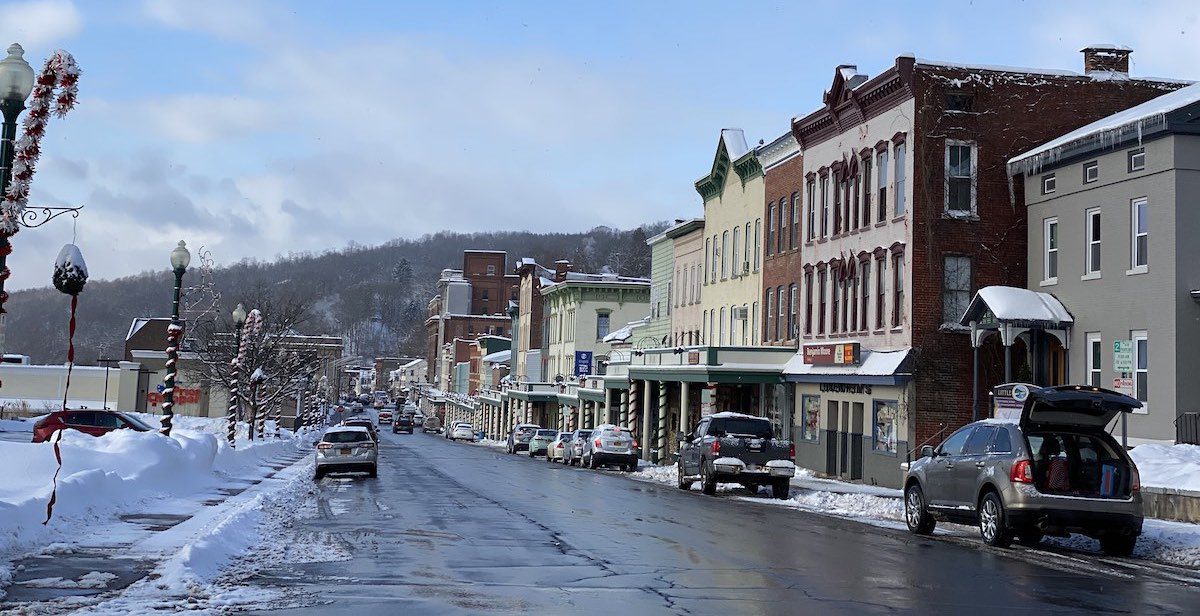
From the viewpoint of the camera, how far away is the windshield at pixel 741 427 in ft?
101

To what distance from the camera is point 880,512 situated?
2467 centimetres

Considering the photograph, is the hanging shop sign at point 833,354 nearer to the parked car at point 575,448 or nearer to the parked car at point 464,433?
the parked car at point 575,448

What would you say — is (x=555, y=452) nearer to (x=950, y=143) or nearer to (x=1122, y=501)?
(x=950, y=143)

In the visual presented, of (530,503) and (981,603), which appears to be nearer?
(981,603)

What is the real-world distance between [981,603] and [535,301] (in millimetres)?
91748

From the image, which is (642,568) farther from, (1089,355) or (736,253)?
(736,253)

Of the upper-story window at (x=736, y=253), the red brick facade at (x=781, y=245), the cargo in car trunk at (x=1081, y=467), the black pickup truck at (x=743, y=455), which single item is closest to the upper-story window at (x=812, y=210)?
the red brick facade at (x=781, y=245)

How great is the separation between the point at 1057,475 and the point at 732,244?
36.0 m

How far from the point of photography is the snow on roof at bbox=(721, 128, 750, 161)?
5134 centimetres

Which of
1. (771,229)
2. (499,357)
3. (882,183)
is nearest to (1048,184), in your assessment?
(882,183)

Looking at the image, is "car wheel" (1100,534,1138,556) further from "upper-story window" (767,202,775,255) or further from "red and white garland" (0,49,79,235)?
"upper-story window" (767,202,775,255)

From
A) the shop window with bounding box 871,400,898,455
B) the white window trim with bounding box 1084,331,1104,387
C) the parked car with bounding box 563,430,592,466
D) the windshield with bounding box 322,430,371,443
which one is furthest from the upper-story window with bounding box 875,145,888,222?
the parked car with bounding box 563,430,592,466

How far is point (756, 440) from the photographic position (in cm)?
3034

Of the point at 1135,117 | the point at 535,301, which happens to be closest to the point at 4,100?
the point at 1135,117
